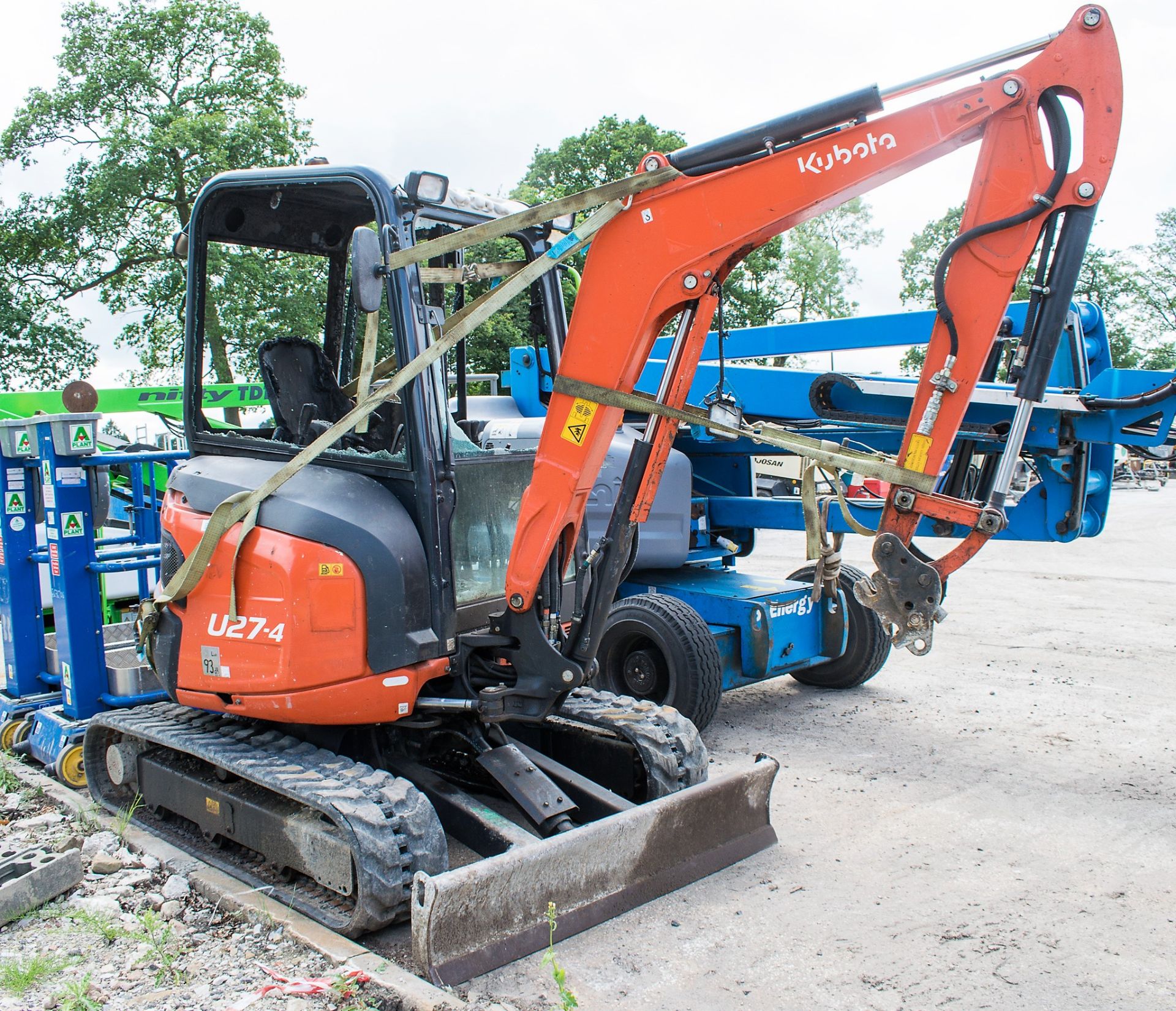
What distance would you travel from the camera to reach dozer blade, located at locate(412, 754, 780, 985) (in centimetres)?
333

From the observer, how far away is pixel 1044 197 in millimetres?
3486

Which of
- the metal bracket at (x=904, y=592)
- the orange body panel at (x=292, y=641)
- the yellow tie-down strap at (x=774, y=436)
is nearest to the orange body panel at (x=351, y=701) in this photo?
the orange body panel at (x=292, y=641)

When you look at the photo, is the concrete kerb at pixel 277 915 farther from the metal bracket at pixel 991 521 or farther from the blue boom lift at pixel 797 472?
the metal bracket at pixel 991 521

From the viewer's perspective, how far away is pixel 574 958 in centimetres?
356

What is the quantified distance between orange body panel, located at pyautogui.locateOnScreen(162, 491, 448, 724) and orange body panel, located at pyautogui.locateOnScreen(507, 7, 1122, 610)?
0.60 meters

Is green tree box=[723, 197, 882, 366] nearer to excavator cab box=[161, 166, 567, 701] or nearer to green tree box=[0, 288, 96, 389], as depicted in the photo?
green tree box=[0, 288, 96, 389]

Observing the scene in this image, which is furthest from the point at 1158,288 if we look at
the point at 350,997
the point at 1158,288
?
the point at 350,997

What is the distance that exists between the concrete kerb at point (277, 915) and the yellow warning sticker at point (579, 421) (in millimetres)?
1864

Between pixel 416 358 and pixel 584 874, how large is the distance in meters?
1.89

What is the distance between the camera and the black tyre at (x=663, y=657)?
5914mm

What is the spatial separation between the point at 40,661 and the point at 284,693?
282cm

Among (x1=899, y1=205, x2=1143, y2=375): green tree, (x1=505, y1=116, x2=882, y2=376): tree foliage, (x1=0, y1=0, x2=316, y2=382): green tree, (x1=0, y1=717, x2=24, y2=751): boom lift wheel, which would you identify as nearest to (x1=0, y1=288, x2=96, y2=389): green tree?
(x1=0, y1=0, x2=316, y2=382): green tree

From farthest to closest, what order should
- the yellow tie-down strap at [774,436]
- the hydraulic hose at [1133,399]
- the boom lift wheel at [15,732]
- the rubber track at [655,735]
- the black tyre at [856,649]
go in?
the black tyre at [856,649]
the boom lift wheel at [15,732]
the hydraulic hose at [1133,399]
the rubber track at [655,735]
the yellow tie-down strap at [774,436]

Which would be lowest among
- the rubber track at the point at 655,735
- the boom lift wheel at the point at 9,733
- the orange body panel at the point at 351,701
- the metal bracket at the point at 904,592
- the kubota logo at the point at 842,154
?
the boom lift wheel at the point at 9,733
